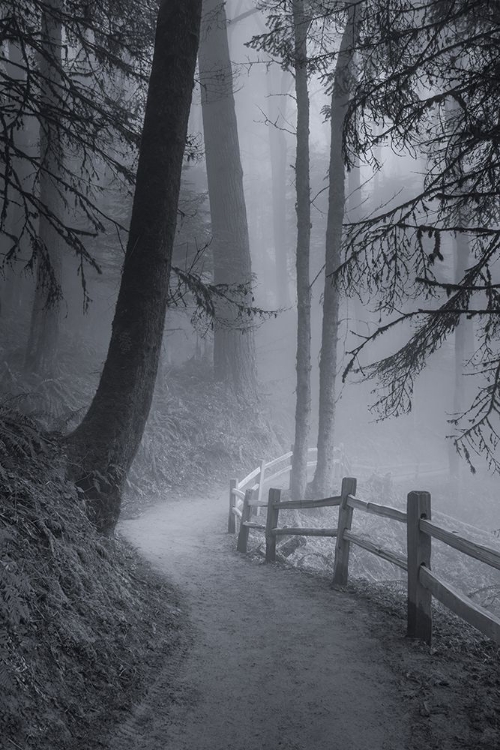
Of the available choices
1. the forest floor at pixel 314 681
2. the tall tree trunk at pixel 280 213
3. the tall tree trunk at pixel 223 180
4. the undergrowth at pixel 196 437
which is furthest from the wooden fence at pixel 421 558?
the tall tree trunk at pixel 280 213

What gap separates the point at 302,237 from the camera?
1436 cm

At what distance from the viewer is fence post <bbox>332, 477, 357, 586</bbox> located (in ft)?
24.0

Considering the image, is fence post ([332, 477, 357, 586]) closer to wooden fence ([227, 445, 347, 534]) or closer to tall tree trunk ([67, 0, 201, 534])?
wooden fence ([227, 445, 347, 534])

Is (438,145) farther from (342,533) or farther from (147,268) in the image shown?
(342,533)

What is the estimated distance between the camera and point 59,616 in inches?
152

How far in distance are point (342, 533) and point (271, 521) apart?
7.09ft

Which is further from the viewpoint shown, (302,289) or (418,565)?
(302,289)

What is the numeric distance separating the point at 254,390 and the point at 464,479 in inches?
437

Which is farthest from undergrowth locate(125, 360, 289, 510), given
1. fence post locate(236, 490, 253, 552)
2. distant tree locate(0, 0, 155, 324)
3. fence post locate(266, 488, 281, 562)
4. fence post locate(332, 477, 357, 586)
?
distant tree locate(0, 0, 155, 324)

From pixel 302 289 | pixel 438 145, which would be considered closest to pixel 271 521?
pixel 438 145

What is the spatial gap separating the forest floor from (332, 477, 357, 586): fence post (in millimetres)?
234

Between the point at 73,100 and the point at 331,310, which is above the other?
the point at 73,100

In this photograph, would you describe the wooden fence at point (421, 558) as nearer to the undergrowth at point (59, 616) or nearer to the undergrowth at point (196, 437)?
the undergrowth at point (59, 616)

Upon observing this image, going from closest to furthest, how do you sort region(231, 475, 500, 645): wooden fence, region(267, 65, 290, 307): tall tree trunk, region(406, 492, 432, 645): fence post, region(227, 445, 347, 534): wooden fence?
region(231, 475, 500, 645): wooden fence < region(406, 492, 432, 645): fence post < region(227, 445, 347, 534): wooden fence < region(267, 65, 290, 307): tall tree trunk
